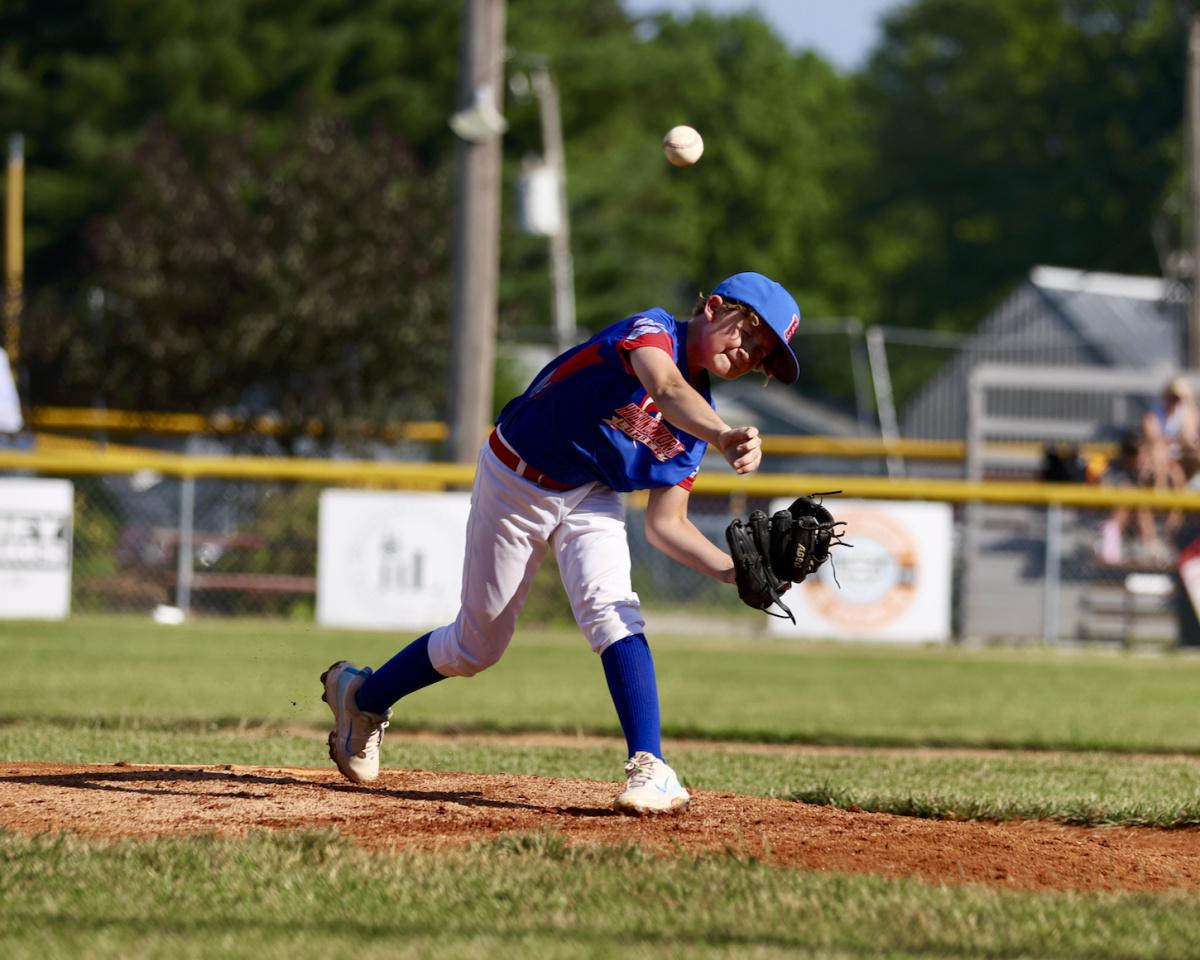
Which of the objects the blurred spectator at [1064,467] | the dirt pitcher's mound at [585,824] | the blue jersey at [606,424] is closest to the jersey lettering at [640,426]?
the blue jersey at [606,424]

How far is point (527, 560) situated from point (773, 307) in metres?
1.02

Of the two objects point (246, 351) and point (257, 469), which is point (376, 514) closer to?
point (257, 469)

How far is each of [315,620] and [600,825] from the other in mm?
10152

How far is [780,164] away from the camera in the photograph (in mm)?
61375

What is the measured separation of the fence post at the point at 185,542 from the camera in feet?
50.2

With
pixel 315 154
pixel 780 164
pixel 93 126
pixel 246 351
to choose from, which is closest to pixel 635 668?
pixel 246 351

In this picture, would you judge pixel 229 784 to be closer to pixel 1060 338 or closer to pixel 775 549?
pixel 775 549

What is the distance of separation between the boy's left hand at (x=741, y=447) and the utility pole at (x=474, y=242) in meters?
12.0

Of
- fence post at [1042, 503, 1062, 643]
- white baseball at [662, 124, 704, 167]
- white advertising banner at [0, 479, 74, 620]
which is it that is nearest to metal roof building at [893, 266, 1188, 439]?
fence post at [1042, 503, 1062, 643]

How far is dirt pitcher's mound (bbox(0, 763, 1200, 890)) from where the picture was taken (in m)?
5.02

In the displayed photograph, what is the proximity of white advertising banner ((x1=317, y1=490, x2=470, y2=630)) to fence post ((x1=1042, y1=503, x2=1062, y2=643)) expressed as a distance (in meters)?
4.72

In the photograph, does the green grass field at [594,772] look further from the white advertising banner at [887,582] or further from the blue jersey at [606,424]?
the blue jersey at [606,424]

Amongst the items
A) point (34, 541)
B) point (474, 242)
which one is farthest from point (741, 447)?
point (474, 242)

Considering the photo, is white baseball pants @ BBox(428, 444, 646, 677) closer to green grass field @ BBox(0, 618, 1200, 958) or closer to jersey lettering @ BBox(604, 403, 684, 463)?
jersey lettering @ BBox(604, 403, 684, 463)
